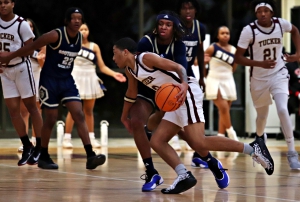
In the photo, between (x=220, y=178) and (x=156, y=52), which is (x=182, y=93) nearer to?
(x=156, y=52)

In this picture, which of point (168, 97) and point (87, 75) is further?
point (87, 75)

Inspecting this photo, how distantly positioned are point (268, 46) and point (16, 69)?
3.34m

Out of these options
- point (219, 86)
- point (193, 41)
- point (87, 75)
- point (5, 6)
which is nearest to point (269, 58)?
point (193, 41)

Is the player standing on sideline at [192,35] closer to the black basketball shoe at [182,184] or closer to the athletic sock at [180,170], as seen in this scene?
the athletic sock at [180,170]

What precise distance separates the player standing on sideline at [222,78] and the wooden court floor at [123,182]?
257cm

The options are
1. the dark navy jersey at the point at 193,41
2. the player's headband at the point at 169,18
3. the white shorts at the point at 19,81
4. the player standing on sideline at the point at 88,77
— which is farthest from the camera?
the player standing on sideline at the point at 88,77

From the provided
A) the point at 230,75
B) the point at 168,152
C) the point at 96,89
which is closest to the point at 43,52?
the point at 96,89

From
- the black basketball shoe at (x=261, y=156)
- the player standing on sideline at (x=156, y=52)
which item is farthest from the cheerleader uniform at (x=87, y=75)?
the black basketball shoe at (x=261, y=156)

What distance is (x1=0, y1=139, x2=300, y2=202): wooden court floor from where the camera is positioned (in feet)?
24.0

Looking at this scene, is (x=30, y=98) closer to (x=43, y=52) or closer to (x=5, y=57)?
(x=5, y=57)

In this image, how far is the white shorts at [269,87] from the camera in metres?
10.3

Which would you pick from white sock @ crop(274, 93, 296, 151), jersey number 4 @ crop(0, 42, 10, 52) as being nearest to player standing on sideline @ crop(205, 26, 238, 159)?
white sock @ crop(274, 93, 296, 151)

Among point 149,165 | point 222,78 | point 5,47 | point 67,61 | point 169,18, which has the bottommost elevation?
point 222,78

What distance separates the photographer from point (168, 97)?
7.28m
